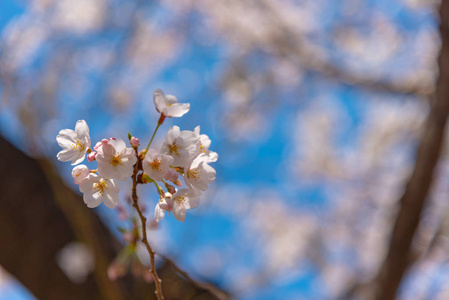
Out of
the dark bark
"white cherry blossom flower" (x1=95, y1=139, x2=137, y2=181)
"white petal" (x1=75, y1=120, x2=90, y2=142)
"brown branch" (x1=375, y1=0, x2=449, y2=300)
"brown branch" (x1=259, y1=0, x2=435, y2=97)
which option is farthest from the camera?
A: "brown branch" (x1=259, y1=0, x2=435, y2=97)

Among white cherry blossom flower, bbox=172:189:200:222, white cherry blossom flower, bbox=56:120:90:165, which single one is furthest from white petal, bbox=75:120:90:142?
white cherry blossom flower, bbox=172:189:200:222

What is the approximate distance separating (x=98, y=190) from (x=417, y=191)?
53.7 inches

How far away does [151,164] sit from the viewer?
0.69 meters

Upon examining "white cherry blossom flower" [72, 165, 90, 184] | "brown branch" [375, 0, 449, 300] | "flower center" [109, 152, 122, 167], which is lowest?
"brown branch" [375, 0, 449, 300]

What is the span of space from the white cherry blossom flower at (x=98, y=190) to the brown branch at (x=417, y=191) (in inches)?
52.3

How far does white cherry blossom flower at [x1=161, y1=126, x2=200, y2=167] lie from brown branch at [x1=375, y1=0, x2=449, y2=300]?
1221mm

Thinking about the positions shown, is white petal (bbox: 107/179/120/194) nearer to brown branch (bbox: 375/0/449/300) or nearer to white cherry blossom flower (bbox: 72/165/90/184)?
white cherry blossom flower (bbox: 72/165/90/184)

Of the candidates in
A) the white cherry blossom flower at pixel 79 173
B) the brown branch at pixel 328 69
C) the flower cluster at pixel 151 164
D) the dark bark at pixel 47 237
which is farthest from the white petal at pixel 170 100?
the brown branch at pixel 328 69

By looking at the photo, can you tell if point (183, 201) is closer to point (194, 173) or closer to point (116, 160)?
point (194, 173)

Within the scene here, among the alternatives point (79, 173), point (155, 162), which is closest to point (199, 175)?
point (155, 162)

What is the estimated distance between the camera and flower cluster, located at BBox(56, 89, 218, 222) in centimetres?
70

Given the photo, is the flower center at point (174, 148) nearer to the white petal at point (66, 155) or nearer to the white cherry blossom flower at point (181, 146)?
the white cherry blossom flower at point (181, 146)

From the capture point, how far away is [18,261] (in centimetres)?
194

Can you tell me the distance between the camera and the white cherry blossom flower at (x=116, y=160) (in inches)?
27.1
